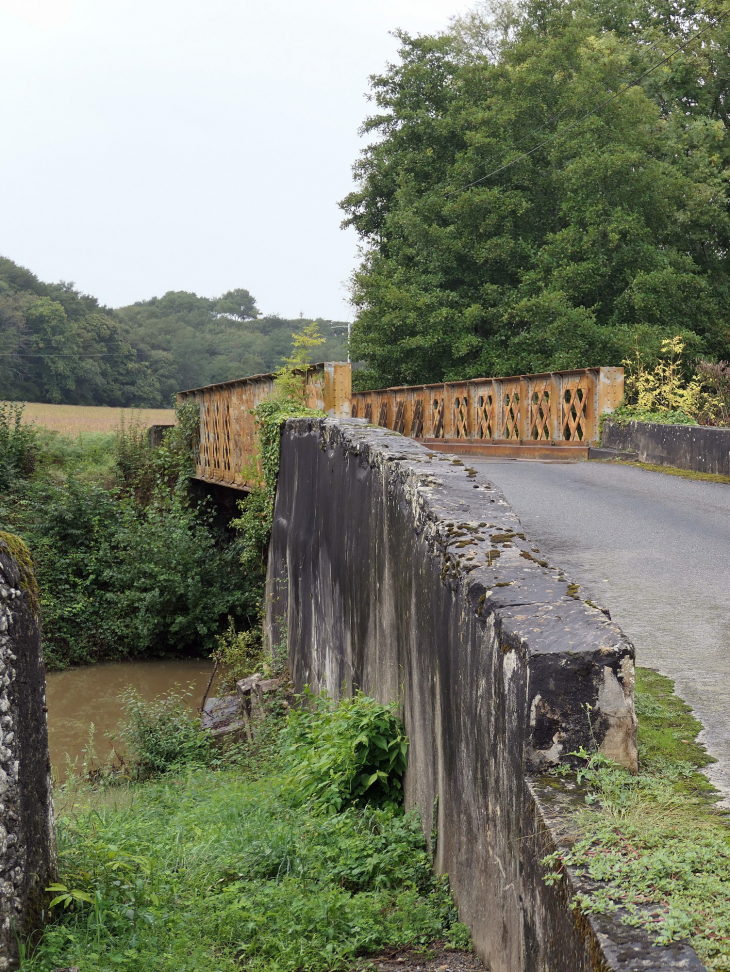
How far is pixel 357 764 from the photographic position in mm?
4500

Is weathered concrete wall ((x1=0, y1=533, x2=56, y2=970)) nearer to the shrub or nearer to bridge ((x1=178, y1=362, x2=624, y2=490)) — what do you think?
bridge ((x1=178, y1=362, x2=624, y2=490))

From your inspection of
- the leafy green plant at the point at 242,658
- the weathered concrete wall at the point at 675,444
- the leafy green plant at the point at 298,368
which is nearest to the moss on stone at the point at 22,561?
the leafy green plant at the point at 242,658

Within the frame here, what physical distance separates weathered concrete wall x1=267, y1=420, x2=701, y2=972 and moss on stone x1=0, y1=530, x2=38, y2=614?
146 cm

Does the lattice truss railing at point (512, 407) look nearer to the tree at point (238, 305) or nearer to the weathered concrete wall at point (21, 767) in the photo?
the weathered concrete wall at point (21, 767)

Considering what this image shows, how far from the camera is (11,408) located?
852 inches

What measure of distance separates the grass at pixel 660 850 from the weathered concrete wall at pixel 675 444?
7.98m

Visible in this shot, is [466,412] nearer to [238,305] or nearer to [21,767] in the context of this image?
[21,767]

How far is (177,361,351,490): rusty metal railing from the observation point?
10438mm

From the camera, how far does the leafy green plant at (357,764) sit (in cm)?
442

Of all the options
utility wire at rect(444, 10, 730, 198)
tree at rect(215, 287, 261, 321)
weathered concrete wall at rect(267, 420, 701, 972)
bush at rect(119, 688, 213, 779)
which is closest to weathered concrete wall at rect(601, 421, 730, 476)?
weathered concrete wall at rect(267, 420, 701, 972)

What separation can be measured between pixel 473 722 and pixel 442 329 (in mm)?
27768

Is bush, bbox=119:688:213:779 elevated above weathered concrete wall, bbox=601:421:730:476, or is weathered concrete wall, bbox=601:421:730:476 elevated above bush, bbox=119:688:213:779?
weathered concrete wall, bbox=601:421:730:476

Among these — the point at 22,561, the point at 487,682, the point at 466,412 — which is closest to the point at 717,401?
the point at 466,412

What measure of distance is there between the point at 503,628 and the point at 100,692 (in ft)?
42.7
